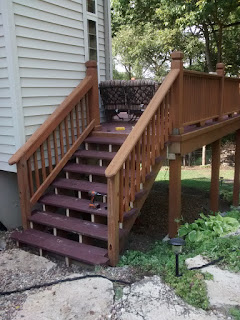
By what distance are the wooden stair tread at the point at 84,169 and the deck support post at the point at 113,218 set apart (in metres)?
1.05

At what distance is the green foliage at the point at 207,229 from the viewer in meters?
3.92

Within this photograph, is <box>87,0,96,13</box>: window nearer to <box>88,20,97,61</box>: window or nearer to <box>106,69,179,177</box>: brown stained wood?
<box>88,20,97,61</box>: window

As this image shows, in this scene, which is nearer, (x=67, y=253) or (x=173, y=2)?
(x=67, y=253)

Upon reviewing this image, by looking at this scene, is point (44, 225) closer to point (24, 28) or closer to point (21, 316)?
point (21, 316)

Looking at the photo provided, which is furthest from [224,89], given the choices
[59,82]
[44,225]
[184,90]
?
[44,225]

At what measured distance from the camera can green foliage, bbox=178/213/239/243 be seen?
392 centimetres

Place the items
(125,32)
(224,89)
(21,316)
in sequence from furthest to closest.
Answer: (125,32) < (224,89) < (21,316)

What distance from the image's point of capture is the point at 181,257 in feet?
10.8

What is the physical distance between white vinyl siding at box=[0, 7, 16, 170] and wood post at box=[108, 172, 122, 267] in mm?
1755

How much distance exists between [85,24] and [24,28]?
4.62 ft

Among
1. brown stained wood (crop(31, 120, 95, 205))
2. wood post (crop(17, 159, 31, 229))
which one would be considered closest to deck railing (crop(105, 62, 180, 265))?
brown stained wood (crop(31, 120, 95, 205))

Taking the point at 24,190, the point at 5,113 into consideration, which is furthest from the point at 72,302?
the point at 5,113

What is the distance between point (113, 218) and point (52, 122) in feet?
5.79

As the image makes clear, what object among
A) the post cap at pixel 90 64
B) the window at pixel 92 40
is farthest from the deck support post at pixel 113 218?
the window at pixel 92 40
